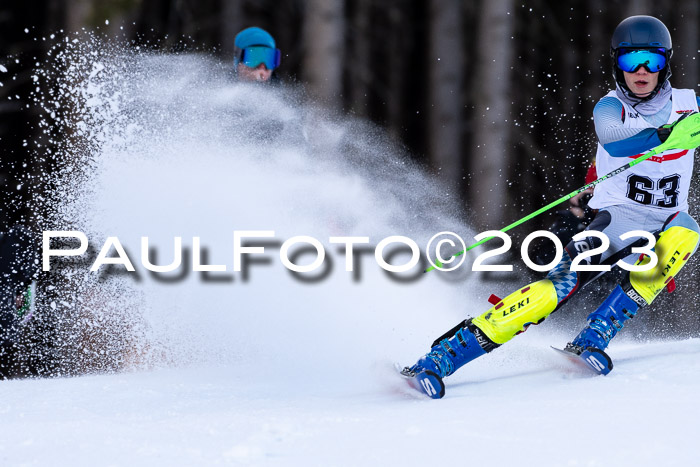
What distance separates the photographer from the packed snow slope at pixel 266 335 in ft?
11.6

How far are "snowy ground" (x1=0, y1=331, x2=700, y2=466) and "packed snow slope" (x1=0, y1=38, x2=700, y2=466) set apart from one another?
0.04ft

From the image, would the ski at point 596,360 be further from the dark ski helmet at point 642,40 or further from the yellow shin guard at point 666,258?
the dark ski helmet at point 642,40

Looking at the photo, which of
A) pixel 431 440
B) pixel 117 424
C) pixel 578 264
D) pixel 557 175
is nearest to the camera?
pixel 431 440

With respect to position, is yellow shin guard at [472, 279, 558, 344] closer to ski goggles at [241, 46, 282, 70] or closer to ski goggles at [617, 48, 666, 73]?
ski goggles at [617, 48, 666, 73]

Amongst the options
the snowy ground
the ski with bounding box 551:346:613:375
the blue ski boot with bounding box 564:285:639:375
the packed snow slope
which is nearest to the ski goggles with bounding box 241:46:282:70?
→ the packed snow slope

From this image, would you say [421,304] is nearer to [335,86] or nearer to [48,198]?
[48,198]

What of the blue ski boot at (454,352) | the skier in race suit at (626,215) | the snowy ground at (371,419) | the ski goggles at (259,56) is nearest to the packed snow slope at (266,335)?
the snowy ground at (371,419)

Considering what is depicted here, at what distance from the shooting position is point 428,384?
431 centimetres

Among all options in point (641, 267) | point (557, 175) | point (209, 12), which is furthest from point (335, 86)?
point (209, 12)

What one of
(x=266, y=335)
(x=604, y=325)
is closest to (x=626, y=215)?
(x=604, y=325)

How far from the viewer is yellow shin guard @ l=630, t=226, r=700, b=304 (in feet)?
15.6

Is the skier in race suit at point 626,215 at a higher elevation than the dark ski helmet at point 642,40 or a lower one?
lower

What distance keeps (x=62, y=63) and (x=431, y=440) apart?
10.2 metres

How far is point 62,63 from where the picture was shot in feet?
40.7
